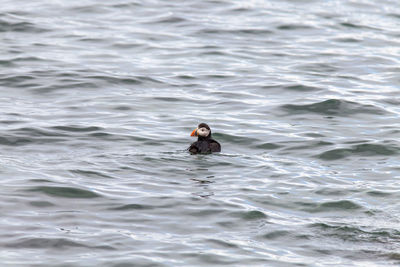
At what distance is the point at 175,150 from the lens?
516 inches

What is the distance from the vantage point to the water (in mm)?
9109

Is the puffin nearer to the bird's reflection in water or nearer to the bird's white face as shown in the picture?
the bird's white face

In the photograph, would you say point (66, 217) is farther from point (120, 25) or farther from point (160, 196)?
point (120, 25)

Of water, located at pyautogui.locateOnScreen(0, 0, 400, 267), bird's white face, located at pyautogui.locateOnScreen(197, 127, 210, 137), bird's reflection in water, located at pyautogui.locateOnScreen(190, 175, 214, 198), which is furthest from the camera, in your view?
bird's white face, located at pyautogui.locateOnScreen(197, 127, 210, 137)

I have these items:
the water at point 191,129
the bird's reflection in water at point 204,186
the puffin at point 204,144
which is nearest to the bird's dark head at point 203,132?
the puffin at point 204,144

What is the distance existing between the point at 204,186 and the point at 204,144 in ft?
4.80

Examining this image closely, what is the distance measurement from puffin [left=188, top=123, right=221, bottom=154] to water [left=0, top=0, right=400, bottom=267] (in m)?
Result: 0.13

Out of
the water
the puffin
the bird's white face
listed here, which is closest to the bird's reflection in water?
the water

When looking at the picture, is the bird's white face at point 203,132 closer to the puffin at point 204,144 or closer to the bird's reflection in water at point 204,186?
the puffin at point 204,144

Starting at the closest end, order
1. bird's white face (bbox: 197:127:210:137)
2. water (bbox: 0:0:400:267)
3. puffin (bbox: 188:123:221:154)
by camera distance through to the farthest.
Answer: water (bbox: 0:0:400:267) → puffin (bbox: 188:123:221:154) → bird's white face (bbox: 197:127:210:137)

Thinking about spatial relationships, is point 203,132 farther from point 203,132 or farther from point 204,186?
point 204,186

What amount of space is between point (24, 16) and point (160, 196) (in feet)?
44.5

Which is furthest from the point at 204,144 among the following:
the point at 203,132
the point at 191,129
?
the point at 191,129

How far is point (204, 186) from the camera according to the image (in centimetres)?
A: 1118
